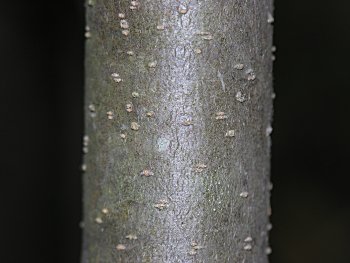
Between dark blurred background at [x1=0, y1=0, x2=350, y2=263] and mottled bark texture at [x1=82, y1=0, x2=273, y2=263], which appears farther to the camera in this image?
dark blurred background at [x1=0, y1=0, x2=350, y2=263]

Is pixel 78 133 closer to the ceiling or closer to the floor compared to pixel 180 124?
closer to the floor

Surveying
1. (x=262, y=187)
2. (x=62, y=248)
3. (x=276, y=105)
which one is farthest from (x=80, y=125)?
(x=262, y=187)

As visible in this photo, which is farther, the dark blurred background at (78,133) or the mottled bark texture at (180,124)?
the dark blurred background at (78,133)

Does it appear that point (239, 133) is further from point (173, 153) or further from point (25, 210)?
point (25, 210)
